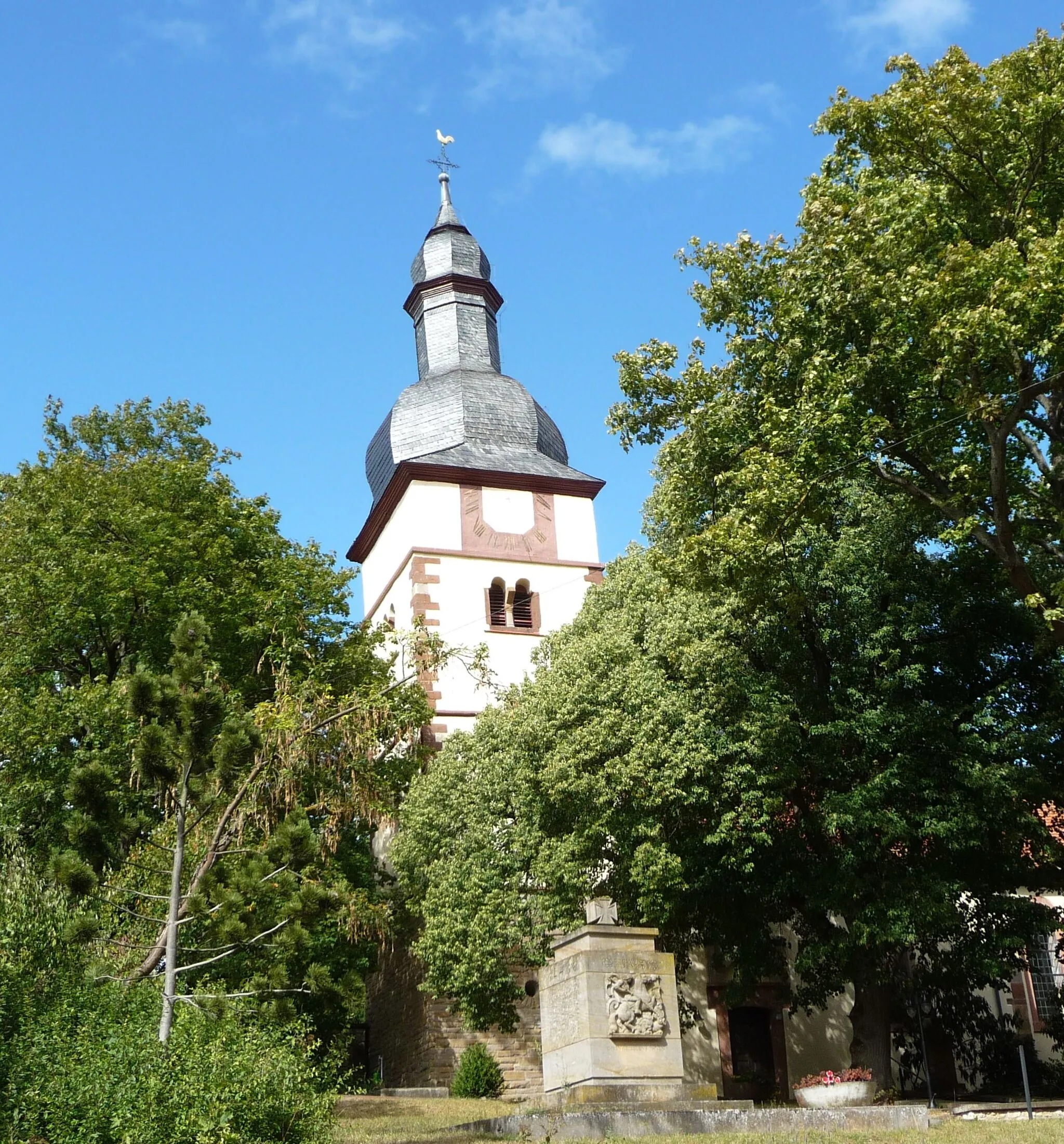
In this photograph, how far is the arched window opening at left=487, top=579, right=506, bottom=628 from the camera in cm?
3316

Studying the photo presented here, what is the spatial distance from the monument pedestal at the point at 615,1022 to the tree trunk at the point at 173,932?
4.51m

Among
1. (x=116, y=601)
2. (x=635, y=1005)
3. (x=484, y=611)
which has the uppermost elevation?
(x=484, y=611)

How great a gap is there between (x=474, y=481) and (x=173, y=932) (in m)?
23.4

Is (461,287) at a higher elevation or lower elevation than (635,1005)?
higher

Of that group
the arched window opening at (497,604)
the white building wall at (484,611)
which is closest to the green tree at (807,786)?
the white building wall at (484,611)

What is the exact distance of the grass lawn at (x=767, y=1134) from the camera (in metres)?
12.1

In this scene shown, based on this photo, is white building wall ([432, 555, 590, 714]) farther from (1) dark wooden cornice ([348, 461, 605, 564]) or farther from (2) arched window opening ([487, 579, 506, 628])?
(1) dark wooden cornice ([348, 461, 605, 564])

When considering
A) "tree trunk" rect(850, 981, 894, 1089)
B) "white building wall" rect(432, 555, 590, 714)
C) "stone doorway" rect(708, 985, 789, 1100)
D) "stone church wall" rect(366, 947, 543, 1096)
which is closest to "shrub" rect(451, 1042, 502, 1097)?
"stone church wall" rect(366, 947, 543, 1096)

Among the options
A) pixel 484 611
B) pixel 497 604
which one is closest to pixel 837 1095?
pixel 484 611

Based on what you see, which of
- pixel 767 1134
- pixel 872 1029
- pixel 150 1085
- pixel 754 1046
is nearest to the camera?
pixel 150 1085

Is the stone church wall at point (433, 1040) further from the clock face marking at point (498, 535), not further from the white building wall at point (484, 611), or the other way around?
the clock face marking at point (498, 535)

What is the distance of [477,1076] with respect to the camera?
77.5 ft

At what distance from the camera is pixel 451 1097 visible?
926 inches

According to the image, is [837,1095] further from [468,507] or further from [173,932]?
[468,507]
